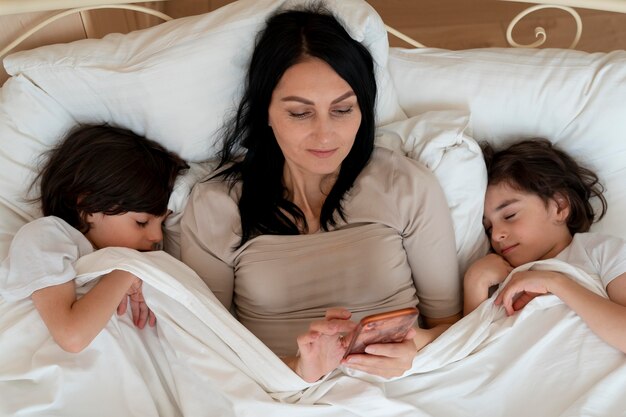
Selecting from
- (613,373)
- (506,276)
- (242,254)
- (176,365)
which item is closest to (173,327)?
(176,365)

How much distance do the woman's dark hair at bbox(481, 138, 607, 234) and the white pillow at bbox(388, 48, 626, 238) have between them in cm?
4

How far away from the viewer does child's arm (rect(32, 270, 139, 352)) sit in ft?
4.91

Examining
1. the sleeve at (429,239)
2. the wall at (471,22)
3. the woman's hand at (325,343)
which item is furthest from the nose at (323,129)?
the wall at (471,22)

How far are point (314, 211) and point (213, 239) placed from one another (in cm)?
26

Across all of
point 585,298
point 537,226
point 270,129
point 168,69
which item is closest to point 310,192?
point 270,129

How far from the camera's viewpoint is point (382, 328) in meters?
1.29

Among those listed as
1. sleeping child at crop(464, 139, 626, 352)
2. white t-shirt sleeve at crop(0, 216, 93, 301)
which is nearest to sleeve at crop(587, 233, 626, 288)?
sleeping child at crop(464, 139, 626, 352)

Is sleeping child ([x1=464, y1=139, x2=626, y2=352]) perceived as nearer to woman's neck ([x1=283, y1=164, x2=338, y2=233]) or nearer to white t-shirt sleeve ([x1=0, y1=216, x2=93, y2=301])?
woman's neck ([x1=283, y1=164, x2=338, y2=233])

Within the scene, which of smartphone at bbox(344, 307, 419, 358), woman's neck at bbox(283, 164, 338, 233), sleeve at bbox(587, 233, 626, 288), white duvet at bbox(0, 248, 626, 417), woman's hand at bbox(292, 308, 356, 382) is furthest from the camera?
woman's neck at bbox(283, 164, 338, 233)

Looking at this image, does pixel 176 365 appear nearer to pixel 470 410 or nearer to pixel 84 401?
pixel 84 401

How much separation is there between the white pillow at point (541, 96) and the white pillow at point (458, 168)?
89 mm

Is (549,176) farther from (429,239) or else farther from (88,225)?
(88,225)

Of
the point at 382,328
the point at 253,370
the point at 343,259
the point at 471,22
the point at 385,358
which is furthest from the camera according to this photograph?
the point at 471,22

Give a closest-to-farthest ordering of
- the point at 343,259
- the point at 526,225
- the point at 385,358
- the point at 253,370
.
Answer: the point at 385,358
the point at 253,370
the point at 343,259
the point at 526,225
